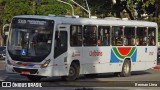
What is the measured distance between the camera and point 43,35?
22.9 metres

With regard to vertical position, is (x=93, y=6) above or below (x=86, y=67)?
above

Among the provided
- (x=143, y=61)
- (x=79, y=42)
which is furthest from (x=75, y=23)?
(x=143, y=61)

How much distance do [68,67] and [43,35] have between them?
2.02 meters

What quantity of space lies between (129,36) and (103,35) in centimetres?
247

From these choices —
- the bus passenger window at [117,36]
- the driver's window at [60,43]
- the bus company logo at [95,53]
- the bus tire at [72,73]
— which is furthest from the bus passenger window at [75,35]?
the bus passenger window at [117,36]

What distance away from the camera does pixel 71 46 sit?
2405cm

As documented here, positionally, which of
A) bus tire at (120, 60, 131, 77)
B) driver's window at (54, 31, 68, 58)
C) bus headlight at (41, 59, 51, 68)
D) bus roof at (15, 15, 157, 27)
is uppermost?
bus roof at (15, 15, 157, 27)

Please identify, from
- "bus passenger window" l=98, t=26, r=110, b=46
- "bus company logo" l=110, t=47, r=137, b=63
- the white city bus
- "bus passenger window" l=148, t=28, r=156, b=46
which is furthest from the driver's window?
"bus passenger window" l=148, t=28, r=156, b=46

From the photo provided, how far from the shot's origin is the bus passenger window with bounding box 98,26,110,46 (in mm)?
26344

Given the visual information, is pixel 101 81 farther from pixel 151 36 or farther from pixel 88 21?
pixel 151 36

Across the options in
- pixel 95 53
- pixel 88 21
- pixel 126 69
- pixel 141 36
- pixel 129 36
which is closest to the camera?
pixel 88 21

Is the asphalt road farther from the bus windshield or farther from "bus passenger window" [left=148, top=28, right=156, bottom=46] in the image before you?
"bus passenger window" [left=148, top=28, right=156, bottom=46]

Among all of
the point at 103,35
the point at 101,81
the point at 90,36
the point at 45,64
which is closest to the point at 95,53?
the point at 90,36

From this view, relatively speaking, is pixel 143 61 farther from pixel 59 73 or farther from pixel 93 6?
pixel 93 6
